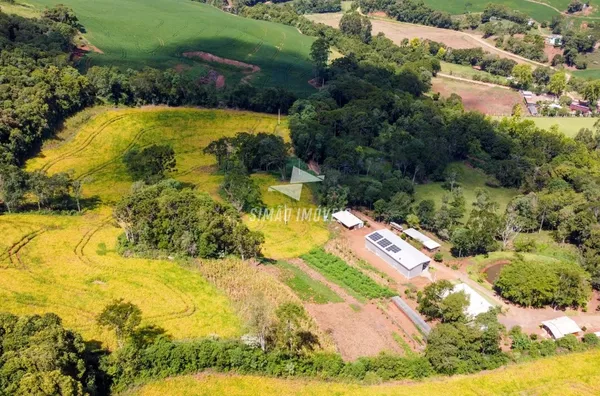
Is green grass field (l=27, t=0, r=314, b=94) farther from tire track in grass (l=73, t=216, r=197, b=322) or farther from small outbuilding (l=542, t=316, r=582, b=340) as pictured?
→ small outbuilding (l=542, t=316, r=582, b=340)

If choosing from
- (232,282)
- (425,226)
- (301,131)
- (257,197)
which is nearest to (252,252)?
(232,282)

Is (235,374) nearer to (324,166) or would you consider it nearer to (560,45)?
(324,166)

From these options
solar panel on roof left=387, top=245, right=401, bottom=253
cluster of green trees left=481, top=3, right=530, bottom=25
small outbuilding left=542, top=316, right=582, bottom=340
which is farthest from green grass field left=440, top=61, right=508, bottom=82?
small outbuilding left=542, top=316, right=582, bottom=340

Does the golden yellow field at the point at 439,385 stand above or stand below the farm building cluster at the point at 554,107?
below

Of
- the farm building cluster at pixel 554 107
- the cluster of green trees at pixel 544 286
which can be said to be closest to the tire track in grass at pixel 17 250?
the cluster of green trees at pixel 544 286

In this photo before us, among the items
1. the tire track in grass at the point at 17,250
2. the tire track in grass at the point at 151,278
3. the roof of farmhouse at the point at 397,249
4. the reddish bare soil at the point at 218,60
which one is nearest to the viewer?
the tire track in grass at the point at 151,278

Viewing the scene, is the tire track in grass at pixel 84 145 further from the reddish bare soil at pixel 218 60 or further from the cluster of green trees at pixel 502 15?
the cluster of green trees at pixel 502 15

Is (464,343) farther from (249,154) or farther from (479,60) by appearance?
(479,60)
